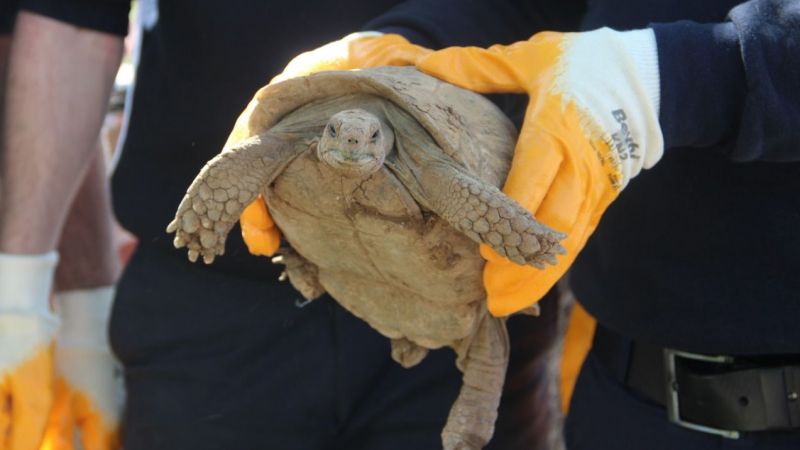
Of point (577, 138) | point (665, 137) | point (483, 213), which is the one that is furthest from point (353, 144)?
point (665, 137)

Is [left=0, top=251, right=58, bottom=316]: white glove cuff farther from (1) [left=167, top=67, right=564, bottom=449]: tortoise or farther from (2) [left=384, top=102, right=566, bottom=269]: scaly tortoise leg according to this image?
(2) [left=384, top=102, right=566, bottom=269]: scaly tortoise leg

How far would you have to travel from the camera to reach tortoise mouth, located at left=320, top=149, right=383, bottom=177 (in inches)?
42.1

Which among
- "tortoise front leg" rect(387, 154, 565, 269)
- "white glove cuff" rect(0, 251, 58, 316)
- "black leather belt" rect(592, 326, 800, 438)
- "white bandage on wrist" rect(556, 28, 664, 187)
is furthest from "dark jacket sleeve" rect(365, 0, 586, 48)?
"white glove cuff" rect(0, 251, 58, 316)

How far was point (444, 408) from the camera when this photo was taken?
5.97ft

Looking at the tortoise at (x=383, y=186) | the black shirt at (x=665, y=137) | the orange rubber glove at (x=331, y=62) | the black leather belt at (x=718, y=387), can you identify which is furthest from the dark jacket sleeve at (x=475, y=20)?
the black leather belt at (x=718, y=387)

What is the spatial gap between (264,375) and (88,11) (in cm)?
85

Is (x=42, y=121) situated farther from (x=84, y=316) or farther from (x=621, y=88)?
(x=621, y=88)

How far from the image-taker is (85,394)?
202 cm

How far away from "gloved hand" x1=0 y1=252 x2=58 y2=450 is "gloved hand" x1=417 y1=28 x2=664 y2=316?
41.4 inches

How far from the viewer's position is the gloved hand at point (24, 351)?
1760mm

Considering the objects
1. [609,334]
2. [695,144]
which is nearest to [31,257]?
[609,334]

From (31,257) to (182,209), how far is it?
2.71 feet

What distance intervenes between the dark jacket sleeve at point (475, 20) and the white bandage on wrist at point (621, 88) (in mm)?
445

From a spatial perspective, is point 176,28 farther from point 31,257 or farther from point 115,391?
point 115,391
